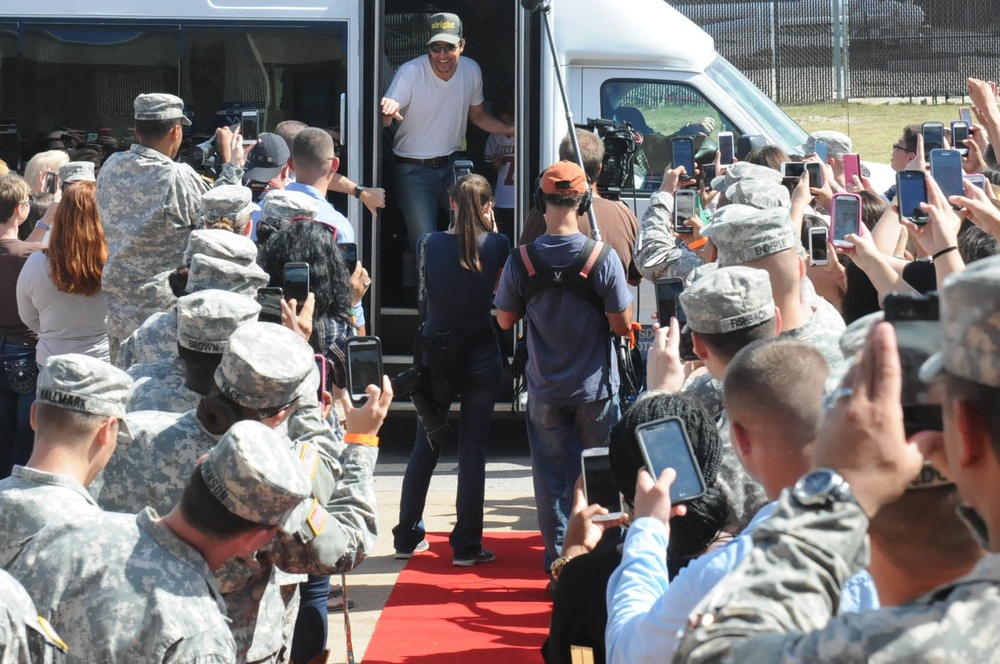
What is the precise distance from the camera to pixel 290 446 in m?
3.19

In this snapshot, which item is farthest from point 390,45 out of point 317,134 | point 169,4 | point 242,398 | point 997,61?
point 997,61

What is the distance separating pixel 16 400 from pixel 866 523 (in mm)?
5700

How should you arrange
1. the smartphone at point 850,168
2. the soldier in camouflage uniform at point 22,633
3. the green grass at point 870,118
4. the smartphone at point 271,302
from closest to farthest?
the soldier in camouflage uniform at point 22,633, the smartphone at point 271,302, the smartphone at point 850,168, the green grass at point 870,118

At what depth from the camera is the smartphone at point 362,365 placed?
12.6 feet

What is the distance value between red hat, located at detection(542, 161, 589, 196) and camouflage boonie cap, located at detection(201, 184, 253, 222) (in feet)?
4.16

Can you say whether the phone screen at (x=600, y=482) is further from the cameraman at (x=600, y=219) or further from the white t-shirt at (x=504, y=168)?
→ the white t-shirt at (x=504, y=168)

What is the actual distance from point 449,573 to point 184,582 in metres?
3.84

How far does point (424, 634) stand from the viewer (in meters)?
5.55

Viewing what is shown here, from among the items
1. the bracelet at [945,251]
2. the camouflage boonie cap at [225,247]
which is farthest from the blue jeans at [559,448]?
the bracelet at [945,251]

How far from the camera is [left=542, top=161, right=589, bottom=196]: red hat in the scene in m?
5.65

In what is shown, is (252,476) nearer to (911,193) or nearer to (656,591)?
(656,591)

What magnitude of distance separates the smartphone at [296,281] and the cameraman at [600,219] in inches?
68.3

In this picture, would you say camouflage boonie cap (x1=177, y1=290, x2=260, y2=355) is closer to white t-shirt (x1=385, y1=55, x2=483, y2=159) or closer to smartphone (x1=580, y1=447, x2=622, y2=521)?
smartphone (x1=580, y1=447, x2=622, y2=521)

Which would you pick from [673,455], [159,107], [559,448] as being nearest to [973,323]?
[673,455]
